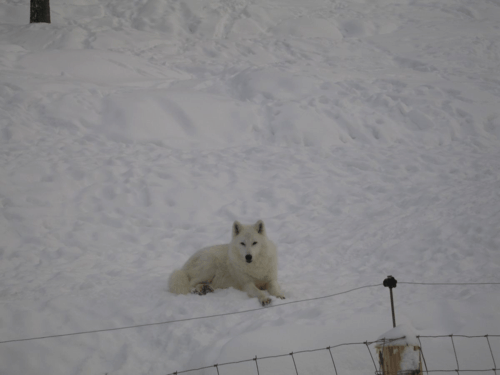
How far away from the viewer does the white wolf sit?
5199mm

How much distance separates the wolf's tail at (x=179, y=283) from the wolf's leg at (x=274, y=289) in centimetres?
100

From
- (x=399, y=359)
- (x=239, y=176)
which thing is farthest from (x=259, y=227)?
(x=239, y=176)

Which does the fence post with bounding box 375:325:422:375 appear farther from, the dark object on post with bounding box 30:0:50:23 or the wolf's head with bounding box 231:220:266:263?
the dark object on post with bounding box 30:0:50:23

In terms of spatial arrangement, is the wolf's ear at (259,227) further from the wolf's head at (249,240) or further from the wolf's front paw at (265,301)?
the wolf's front paw at (265,301)

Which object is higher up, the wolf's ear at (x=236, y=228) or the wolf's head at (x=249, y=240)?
the wolf's ear at (x=236, y=228)

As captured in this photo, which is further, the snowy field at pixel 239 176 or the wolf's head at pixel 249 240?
the wolf's head at pixel 249 240

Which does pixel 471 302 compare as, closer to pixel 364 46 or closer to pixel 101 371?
pixel 101 371

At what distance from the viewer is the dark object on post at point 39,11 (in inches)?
543

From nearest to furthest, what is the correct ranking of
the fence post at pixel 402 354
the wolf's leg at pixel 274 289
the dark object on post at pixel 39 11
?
1. the fence post at pixel 402 354
2. the wolf's leg at pixel 274 289
3. the dark object on post at pixel 39 11

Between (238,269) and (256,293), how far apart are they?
1.37ft

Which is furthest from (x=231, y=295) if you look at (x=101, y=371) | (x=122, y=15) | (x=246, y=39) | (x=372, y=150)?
(x=122, y=15)

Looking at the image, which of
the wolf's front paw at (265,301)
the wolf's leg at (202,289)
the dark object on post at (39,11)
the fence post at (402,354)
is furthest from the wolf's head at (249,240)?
the dark object on post at (39,11)

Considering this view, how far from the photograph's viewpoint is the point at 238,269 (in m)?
5.32

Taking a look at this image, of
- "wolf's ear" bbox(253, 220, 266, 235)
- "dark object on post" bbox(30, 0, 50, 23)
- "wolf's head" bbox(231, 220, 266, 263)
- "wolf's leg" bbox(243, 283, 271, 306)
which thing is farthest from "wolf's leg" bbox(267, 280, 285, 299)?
"dark object on post" bbox(30, 0, 50, 23)
